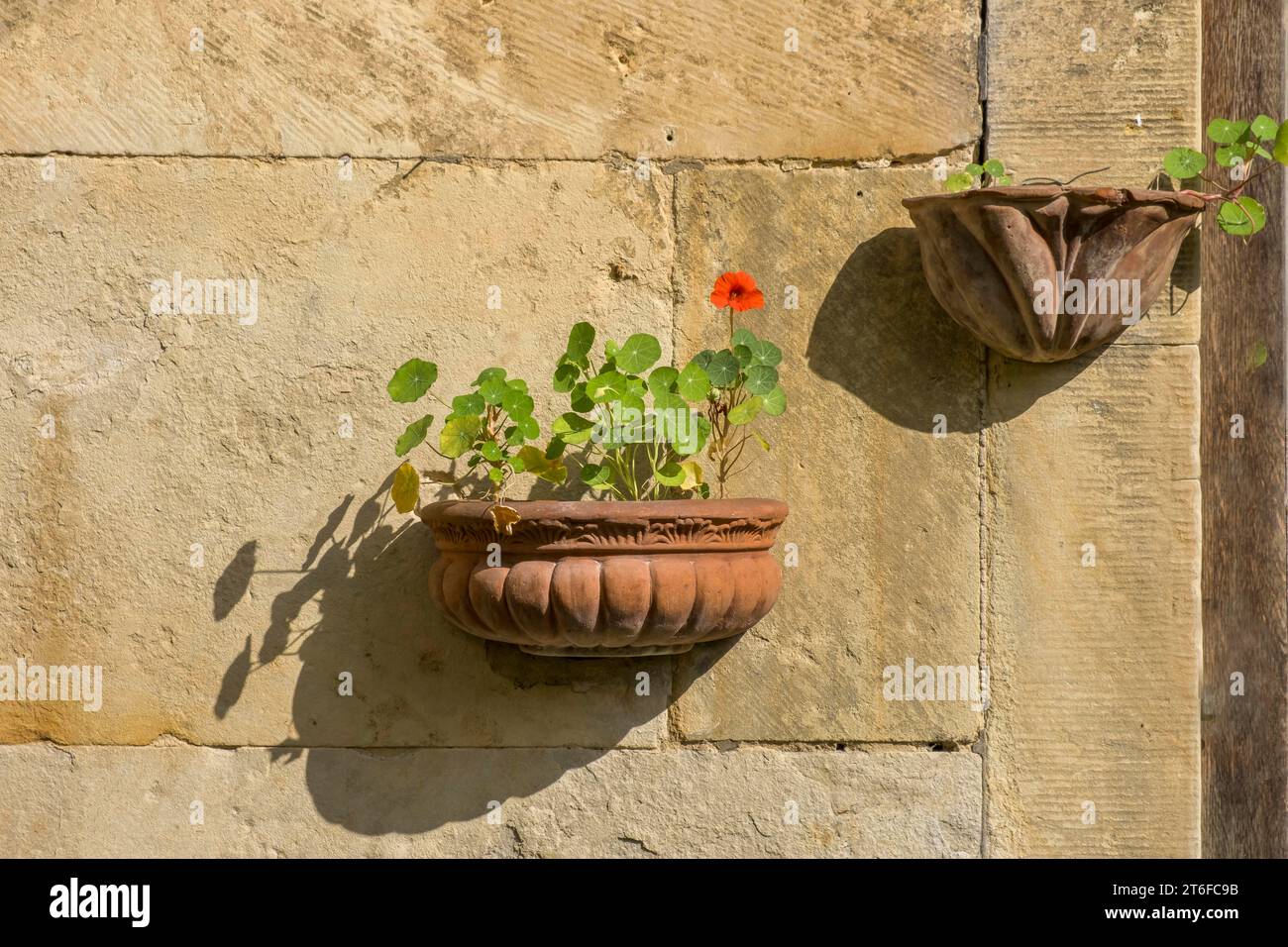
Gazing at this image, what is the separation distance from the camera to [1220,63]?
2.63 meters

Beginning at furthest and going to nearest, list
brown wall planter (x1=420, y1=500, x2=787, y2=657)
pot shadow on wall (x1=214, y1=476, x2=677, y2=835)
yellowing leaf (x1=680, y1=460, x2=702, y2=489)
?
pot shadow on wall (x1=214, y1=476, x2=677, y2=835), yellowing leaf (x1=680, y1=460, x2=702, y2=489), brown wall planter (x1=420, y1=500, x2=787, y2=657)

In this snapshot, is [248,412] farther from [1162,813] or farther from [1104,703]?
[1162,813]

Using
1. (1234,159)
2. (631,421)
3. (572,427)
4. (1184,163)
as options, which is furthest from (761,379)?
(1234,159)

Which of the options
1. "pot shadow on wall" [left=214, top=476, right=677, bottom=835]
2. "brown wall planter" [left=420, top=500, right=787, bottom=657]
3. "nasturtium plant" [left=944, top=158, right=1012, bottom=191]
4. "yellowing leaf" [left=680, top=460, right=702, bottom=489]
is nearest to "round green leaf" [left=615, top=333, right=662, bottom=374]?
"yellowing leaf" [left=680, top=460, right=702, bottom=489]

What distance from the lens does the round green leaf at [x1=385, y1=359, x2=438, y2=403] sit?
229cm

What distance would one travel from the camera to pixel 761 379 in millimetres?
2346

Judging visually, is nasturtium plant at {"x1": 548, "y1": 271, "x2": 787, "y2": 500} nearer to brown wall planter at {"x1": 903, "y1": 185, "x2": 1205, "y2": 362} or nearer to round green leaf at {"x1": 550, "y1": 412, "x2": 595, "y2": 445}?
round green leaf at {"x1": 550, "y1": 412, "x2": 595, "y2": 445}

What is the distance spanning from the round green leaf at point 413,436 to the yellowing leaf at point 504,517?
0.23 metres

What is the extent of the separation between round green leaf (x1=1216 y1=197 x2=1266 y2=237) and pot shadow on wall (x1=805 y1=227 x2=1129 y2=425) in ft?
1.48

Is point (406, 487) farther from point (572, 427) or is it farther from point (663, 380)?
point (663, 380)

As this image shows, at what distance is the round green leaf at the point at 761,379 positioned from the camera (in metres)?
2.34

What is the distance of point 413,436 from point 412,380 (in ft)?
0.38

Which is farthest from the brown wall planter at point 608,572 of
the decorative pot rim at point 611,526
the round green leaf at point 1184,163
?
the round green leaf at point 1184,163

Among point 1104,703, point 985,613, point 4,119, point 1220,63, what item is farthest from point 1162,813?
point 4,119
